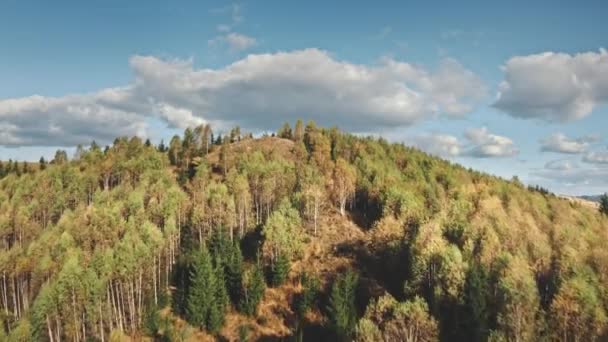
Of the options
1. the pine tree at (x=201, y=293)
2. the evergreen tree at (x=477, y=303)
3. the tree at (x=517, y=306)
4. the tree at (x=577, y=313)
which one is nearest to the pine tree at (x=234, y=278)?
the pine tree at (x=201, y=293)

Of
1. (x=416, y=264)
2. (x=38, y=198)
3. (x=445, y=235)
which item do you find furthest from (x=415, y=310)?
(x=38, y=198)

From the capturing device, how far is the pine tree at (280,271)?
10988 cm

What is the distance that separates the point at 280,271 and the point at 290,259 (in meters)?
7.42

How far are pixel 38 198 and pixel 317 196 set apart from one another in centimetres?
9549

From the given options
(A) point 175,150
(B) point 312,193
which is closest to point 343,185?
(B) point 312,193

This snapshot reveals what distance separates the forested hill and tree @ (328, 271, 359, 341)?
1.28ft

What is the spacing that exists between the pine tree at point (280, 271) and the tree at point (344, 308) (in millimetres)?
17191

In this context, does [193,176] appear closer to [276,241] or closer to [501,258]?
[276,241]

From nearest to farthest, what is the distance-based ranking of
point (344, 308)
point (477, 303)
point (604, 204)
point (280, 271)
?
point (477, 303) < point (344, 308) < point (280, 271) < point (604, 204)

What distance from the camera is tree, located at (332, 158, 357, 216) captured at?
486ft

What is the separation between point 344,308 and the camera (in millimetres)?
91062

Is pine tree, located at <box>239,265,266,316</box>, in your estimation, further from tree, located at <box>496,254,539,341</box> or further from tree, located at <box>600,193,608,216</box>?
tree, located at <box>600,193,608,216</box>

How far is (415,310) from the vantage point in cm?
7419

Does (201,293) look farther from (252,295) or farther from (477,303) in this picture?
(477,303)
